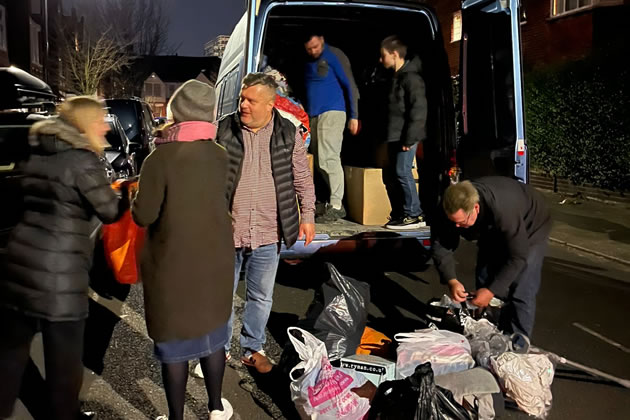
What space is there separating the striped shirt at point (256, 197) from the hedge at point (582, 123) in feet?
26.8

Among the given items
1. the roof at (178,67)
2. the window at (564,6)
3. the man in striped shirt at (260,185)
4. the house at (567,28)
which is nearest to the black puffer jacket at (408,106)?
the man in striped shirt at (260,185)

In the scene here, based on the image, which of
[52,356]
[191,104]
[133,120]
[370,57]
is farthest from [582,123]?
[133,120]

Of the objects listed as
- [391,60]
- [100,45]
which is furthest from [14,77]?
[100,45]

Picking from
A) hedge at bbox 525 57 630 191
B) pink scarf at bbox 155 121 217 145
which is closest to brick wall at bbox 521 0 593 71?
hedge at bbox 525 57 630 191

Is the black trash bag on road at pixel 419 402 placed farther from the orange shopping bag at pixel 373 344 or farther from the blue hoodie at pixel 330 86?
the blue hoodie at pixel 330 86

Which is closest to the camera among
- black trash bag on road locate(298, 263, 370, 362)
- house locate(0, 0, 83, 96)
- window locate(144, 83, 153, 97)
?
black trash bag on road locate(298, 263, 370, 362)

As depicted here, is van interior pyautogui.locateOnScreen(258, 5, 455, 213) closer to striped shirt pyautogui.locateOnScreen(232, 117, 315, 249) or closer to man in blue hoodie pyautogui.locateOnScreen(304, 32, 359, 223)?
man in blue hoodie pyautogui.locateOnScreen(304, 32, 359, 223)

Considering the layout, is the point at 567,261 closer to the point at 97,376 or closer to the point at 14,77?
the point at 97,376

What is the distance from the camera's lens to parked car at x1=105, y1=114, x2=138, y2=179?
10.4 metres

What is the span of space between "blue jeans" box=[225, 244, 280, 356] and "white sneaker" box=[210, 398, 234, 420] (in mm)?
535

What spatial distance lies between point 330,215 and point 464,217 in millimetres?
2439

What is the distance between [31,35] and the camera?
106ft

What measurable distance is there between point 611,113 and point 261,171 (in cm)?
A: 847

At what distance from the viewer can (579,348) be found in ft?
14.6
